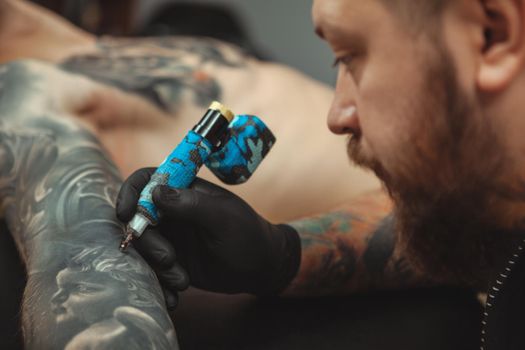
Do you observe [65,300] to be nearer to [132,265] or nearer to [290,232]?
[132,265]

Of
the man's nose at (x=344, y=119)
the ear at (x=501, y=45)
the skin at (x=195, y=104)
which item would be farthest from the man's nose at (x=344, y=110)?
the skin at (x=195, y=104)

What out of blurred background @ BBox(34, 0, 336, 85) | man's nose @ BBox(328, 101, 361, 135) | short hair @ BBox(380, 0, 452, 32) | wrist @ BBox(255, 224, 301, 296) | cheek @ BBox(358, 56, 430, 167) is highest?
short hair @ BBox(380, 0, 452, 32)

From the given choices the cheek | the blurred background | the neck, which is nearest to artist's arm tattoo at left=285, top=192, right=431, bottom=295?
the cheek

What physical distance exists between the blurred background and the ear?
6.57ft

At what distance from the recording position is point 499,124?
653mm

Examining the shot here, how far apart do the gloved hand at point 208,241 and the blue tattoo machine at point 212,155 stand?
0.01 metres

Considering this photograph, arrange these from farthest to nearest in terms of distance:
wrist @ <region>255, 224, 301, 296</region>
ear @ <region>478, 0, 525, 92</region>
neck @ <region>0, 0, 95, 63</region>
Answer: neck @ <region>0, 0, 95, 63</region> < wrist @ <region>255, 224, 301, 296</region> < ear @ <region>478, 0, 525, 92</region>

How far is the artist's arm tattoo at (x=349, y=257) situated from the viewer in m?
0.96

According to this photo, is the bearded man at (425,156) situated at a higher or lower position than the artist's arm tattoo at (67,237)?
higher

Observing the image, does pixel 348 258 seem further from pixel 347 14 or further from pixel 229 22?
pixel 229 22

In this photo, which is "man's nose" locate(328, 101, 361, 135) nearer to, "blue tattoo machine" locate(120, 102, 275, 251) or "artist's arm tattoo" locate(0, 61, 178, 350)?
"blue tattoo machine" locate(120, 102, 275, 251)

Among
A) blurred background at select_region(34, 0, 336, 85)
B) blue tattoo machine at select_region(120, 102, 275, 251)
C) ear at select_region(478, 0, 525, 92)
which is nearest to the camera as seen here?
ear at select_region(478, 0, 525, 92)

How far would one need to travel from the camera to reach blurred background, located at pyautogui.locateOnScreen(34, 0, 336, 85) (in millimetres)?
2742

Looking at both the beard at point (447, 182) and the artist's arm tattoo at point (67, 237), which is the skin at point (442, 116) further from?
the artist's arm tattoo at point (67, 237)
